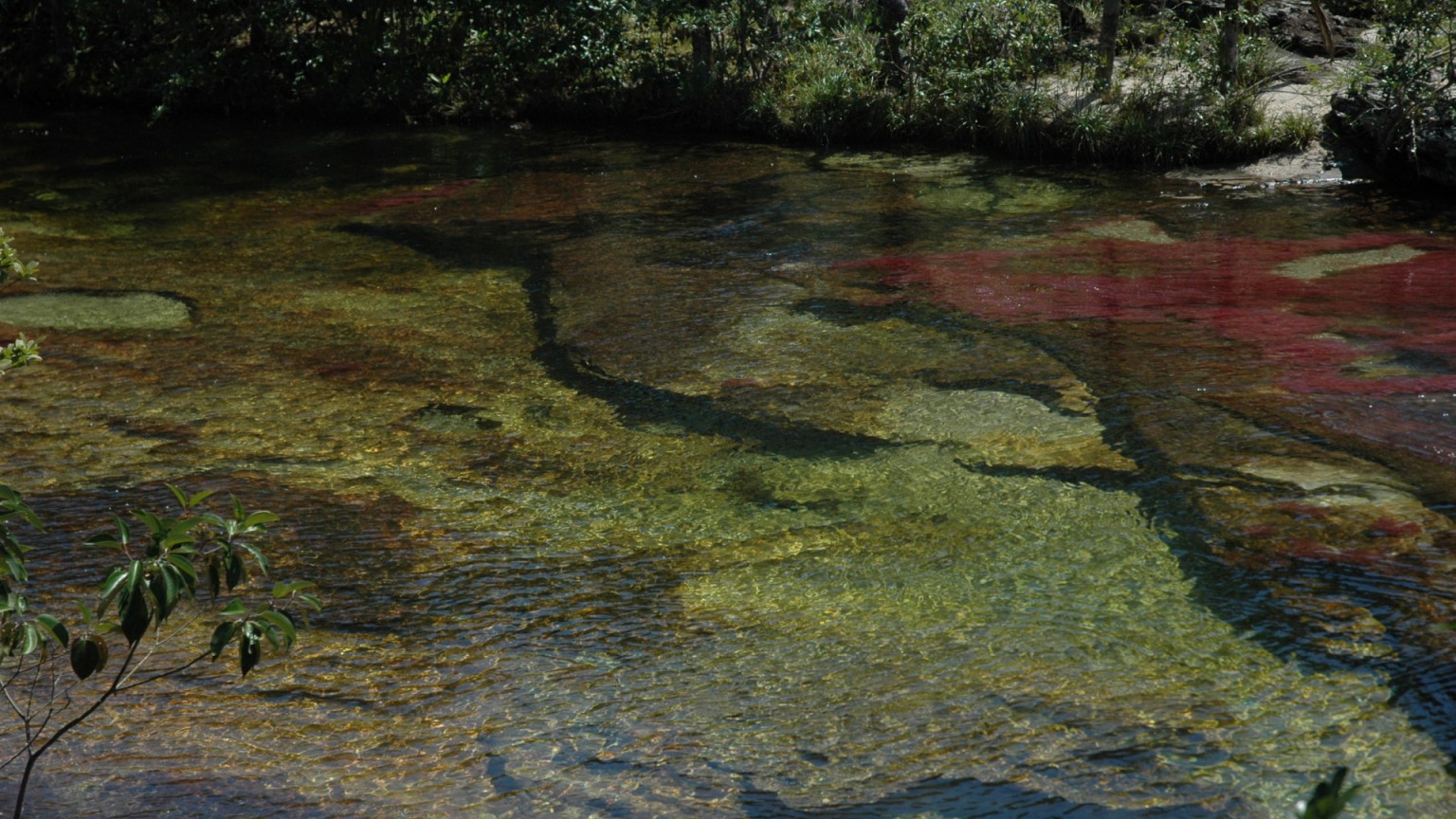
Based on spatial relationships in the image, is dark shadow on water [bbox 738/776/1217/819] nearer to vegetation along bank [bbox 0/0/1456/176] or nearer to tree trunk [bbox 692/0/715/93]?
vegetation along bank [bbox 0/0/1456/176]

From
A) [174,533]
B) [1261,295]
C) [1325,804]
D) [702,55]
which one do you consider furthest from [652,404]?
[702,55]

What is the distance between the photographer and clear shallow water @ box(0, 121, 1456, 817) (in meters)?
2.79

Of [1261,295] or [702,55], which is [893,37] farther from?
[1261,295]

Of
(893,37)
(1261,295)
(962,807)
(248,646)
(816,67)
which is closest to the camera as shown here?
(248,646)

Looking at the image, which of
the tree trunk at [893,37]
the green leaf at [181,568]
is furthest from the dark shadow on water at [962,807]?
the tree trunk at [893,37]

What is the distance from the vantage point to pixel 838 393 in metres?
5.11

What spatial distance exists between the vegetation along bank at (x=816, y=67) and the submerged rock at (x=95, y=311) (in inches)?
232

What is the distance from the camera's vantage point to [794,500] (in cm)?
418

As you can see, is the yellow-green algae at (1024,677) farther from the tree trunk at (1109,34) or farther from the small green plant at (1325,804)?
the tree trunk at (1109,34)

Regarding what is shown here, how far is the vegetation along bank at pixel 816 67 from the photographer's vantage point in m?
9.19

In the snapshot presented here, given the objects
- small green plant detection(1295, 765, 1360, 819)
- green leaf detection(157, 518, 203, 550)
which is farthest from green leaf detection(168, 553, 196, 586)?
small green plant detection(1295, 765, 1360, 819)

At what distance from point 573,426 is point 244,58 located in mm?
9885

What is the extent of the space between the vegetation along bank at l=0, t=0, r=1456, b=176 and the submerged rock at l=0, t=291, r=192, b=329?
5.90m

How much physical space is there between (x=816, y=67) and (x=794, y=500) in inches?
307
